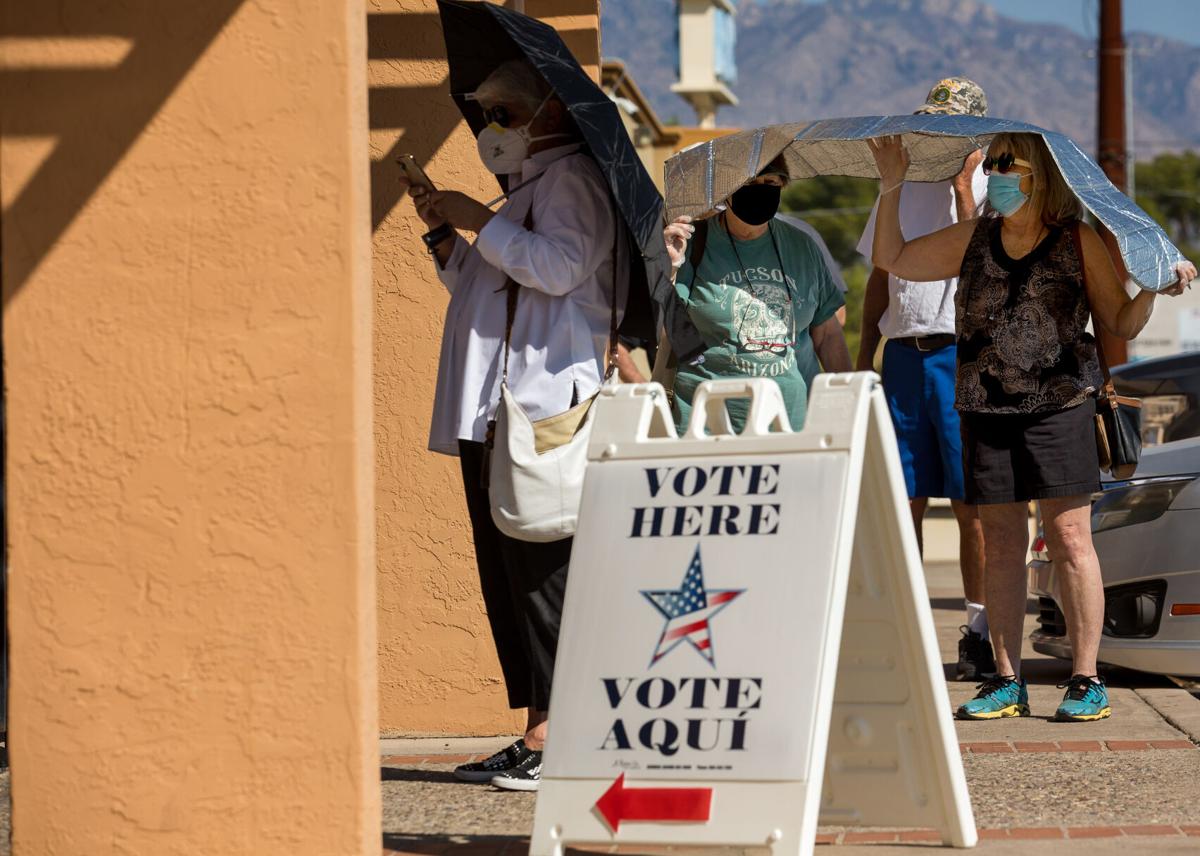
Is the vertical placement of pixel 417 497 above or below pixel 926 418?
below

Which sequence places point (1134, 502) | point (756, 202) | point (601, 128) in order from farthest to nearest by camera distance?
point (1134, 502) → point (756, 202) → point (601, 128)

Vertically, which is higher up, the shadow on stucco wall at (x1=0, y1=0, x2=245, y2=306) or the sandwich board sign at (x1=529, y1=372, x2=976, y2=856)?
the shadow on stucco wall at (x1=0, y1=0, x2=245, y2=306)

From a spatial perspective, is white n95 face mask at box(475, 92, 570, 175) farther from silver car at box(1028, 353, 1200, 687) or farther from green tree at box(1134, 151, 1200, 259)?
green tree at box(1134, 151, 1200, 259)

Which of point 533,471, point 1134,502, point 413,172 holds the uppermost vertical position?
point 413,172

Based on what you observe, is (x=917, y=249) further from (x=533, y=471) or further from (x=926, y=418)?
(x=533, y=471)

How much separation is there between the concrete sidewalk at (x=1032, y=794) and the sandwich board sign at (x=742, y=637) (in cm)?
18

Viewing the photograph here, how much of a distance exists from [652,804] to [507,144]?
2067 millimetres

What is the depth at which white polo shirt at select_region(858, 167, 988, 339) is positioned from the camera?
681cm

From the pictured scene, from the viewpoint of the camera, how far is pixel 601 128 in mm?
4805

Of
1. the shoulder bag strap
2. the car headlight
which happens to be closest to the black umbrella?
the shoulder bag strap

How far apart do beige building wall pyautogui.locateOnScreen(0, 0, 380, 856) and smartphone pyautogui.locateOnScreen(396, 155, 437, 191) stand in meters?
0.97

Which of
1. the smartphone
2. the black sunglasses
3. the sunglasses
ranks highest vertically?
the black sunglasses

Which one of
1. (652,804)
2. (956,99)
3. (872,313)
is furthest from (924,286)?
(652,804)

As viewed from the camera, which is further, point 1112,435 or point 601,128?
point 1112,435
